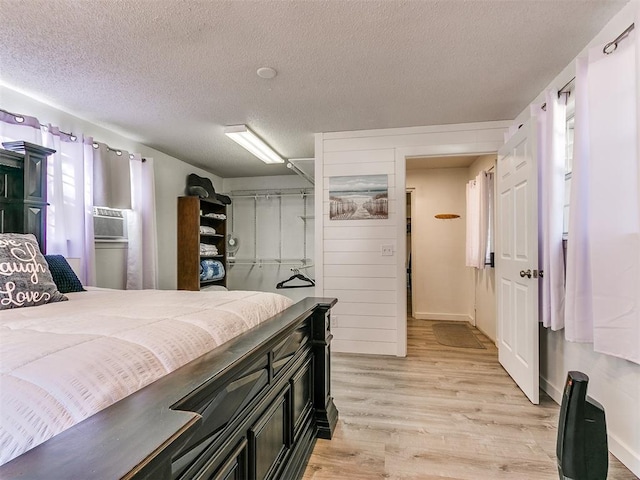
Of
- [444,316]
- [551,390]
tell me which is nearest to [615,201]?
[551,390]

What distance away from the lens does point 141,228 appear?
3.67m

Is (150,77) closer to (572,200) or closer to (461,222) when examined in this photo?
(572,200)

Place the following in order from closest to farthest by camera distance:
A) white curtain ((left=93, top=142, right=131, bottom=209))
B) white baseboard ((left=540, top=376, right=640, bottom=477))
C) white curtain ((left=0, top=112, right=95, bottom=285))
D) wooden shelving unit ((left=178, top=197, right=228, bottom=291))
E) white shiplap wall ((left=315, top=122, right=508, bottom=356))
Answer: white baseboard ((left=540, top=376, right=640, bottom=477))
white curtain ((left=0, top=112, right=95, bottom=285))
white curtain ((left=93, top=142, right=131, bottom=209))
white shiplap wall ((left=315, top=122, right=508, bottom=356))
wooden shelving unit ((left=178, top=197, right=228, bottom=291))

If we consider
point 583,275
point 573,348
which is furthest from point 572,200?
point 573,348

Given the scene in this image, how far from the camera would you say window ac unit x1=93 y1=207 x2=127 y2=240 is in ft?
11.0

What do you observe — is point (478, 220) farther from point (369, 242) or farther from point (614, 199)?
point (614, 199)

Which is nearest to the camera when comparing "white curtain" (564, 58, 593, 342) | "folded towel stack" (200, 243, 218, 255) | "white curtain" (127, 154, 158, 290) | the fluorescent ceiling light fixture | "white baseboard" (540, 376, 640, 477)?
"white baseboard" (540, 376, 640, 477)

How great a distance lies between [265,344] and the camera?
119 cm

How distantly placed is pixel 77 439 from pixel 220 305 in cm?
88

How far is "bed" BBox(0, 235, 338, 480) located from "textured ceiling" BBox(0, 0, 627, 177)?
1.25 metres

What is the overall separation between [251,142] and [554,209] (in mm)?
2888

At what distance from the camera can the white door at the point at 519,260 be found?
240 cm

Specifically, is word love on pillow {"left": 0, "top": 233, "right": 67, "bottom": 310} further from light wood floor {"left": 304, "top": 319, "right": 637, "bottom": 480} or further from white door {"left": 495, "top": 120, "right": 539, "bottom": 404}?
white door {"left": 495, "top": 120, "right": 539, "bottom": 404}

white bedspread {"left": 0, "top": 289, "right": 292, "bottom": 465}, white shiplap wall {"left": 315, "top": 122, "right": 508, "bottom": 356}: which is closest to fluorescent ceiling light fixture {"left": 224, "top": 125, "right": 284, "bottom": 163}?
white shiplap wall {"left": 315, "top": 122, "right": 508, "bottom": 356}
